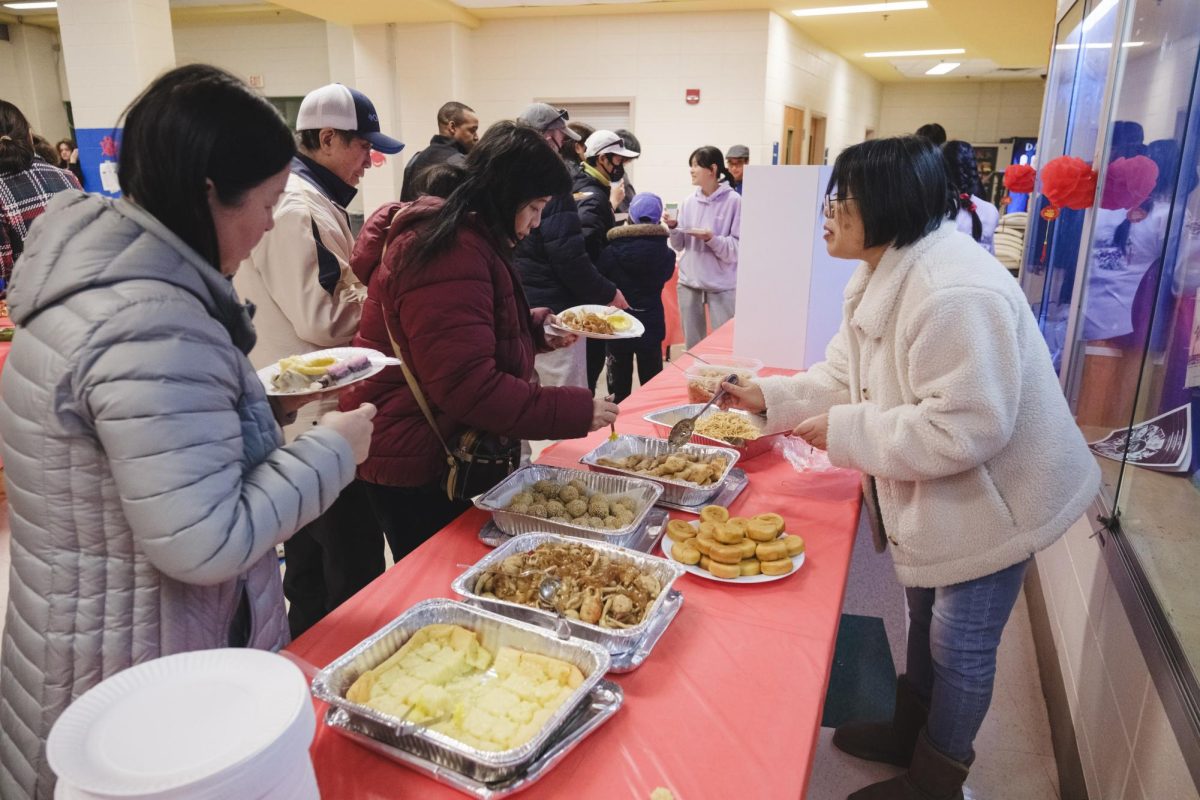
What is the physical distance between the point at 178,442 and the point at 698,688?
2.30 ft

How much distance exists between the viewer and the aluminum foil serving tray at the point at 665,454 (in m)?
1.57

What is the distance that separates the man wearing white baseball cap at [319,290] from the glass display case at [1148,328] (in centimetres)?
165

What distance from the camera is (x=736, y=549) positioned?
1.31m

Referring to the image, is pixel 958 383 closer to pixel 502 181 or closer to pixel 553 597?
pixel 553 597

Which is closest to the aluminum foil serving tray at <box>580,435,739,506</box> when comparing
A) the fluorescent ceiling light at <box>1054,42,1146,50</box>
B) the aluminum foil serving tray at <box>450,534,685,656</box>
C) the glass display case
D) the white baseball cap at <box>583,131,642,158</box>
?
the aluminum foil serving tray at <box>450,534,685,656</box>

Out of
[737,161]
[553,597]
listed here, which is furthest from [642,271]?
[553,597]

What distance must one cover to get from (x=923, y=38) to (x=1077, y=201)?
23.4 ft

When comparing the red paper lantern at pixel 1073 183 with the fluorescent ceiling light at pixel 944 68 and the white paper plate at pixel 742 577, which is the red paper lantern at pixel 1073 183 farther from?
the fluorescent ceiling light at pixel 944 68

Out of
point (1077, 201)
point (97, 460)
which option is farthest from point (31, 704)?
→ point (1077, 201)

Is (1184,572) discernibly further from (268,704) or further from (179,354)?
(179,354)

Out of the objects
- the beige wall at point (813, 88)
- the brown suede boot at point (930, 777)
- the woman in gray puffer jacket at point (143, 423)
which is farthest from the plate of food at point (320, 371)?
the beige wall at point (813, 88)

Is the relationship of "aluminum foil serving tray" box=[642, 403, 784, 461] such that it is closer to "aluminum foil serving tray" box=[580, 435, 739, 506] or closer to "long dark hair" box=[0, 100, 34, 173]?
"aluminum foil serving tray" box=[580, 435, 739, 506]

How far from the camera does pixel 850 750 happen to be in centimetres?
185

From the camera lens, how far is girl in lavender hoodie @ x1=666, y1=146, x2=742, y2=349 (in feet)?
14.0
